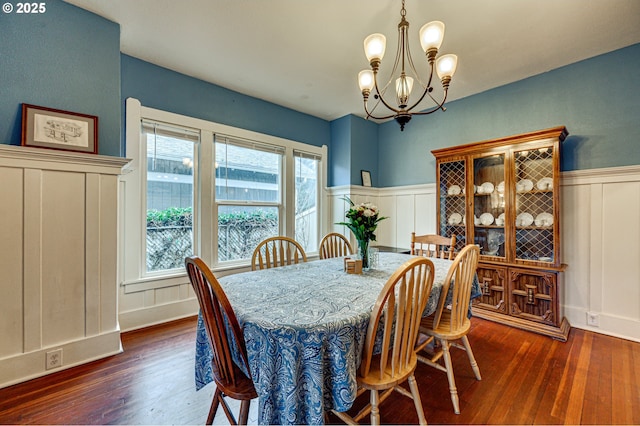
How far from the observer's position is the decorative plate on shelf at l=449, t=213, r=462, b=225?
332 centimetres

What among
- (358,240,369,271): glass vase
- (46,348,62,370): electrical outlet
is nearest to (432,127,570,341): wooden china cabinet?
(358,240,369,271): glass vase

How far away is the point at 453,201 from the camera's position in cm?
336

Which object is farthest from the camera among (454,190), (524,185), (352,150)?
(352,150)

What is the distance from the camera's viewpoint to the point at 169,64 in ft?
9.11

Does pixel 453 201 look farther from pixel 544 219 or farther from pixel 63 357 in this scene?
pixel 63 357

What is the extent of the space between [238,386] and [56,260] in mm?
1767

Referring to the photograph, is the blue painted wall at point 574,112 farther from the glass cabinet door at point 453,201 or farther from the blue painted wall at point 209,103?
the blue painted wall at point 209,103

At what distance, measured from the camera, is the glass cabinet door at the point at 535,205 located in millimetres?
2666

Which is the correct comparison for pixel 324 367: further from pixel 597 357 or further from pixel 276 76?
pixel 276 76

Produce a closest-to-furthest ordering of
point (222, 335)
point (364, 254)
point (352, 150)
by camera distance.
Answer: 1. point (222, 335)
2. point (364, 254)
3. point (352, 150)

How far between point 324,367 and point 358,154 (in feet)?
11.7

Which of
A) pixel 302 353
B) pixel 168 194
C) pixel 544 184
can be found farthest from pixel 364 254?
pixel 168 194

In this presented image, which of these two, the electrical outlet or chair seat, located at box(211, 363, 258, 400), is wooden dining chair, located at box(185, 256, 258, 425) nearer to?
chair seat, located at box(211, 363, 258, 400)

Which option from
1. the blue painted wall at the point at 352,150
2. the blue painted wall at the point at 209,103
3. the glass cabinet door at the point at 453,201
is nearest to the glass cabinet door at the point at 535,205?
the glass cabinet door at the point at 453,201
